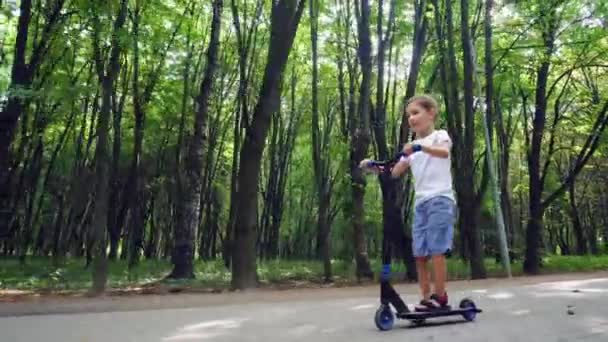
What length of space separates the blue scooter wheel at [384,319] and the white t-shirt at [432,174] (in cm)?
80

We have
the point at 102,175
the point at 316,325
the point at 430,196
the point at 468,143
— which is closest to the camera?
the point at 430,196

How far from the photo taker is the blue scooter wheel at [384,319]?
3686mm

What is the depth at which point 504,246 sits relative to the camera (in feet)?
44.5

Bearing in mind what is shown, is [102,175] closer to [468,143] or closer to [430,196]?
[430,196]

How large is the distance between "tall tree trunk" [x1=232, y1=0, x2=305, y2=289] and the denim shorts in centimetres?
538

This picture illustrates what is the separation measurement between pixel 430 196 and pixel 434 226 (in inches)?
9.1

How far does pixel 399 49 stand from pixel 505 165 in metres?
6.43

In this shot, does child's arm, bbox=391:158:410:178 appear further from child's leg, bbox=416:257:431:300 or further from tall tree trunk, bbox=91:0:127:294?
tall tree trunk, bbox=91:0:127:294

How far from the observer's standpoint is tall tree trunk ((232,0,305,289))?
9102 millimetres

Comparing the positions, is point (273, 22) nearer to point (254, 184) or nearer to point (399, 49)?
point (254, 184)

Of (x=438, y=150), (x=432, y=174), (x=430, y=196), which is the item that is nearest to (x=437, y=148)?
(x=438, y=150)

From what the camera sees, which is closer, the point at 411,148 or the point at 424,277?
the point at 411,148

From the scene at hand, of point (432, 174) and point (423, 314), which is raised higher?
point (432, 174)

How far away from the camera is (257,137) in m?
9.16
